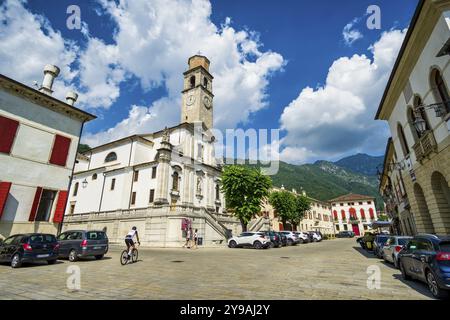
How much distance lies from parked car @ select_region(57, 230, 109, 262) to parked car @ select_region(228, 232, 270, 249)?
14754 millimetres

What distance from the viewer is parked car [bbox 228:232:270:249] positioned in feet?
77.7

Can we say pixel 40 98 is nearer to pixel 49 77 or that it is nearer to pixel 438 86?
pixel 49 77

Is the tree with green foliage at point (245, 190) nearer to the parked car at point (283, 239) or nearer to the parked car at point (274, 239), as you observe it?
the parked car at point (283, 239)

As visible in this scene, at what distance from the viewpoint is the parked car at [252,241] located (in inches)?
933

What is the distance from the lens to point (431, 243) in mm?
6699

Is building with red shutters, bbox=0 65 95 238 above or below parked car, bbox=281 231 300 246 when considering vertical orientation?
above

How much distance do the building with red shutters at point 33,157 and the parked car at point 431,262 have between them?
2022cm

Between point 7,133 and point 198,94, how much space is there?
34.3m

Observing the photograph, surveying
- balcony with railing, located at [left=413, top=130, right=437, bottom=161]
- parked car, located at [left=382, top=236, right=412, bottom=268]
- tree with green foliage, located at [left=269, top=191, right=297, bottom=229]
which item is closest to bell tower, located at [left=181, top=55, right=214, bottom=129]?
tree with green foliage, located at [left=269, top=191, right=297, bottom=229]

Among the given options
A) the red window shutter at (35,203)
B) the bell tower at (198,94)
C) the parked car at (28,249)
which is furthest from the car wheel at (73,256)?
the bell tower at (198,94)

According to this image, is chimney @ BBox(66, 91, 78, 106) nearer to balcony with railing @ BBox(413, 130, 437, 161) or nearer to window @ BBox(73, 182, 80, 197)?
balcony with railing @ BBox(413, 130, 437, 161)

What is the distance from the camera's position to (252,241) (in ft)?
79.7

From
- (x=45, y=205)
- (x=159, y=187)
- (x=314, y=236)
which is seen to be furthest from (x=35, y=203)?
(x=314, y=236)
